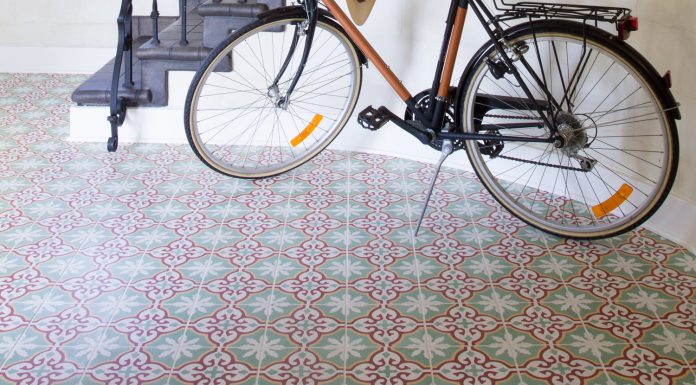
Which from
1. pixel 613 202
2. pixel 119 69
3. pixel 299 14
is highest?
pixel 299 14

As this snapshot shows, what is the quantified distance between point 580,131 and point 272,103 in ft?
4.42

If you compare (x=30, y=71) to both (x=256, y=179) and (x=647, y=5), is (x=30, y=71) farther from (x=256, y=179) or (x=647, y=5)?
(x=647, y=5)

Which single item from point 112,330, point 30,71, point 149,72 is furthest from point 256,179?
point 30,71

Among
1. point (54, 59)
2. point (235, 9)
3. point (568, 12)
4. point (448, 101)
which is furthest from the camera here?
point (54, 59)

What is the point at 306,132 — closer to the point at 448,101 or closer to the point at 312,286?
the point at 448,101

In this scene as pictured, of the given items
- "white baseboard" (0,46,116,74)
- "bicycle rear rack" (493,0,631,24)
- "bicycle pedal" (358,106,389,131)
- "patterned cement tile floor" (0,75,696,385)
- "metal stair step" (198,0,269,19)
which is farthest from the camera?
"white baseboard" (0,46,116,74)

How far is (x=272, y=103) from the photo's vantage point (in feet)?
11.4

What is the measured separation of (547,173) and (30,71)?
3158mm

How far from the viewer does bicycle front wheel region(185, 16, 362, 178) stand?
3365mm

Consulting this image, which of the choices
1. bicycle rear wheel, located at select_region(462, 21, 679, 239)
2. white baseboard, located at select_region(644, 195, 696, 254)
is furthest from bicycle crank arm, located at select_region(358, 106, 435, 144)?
white baseboard, located at select_region(644, 195, 696, 254)

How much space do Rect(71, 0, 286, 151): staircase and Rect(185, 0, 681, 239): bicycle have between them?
0.42ft

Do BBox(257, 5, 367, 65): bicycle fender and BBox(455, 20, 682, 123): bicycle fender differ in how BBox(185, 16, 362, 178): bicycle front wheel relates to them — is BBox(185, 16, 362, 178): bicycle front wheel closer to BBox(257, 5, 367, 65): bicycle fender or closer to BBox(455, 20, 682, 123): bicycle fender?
BBox(257, 5, 367, 65): bicycle fender

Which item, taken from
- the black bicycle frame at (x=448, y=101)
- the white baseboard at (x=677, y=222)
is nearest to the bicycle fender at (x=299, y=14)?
the black bicycle frame at (x=448, y=101)

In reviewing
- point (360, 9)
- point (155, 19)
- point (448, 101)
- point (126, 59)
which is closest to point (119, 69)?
point (126, 59)
